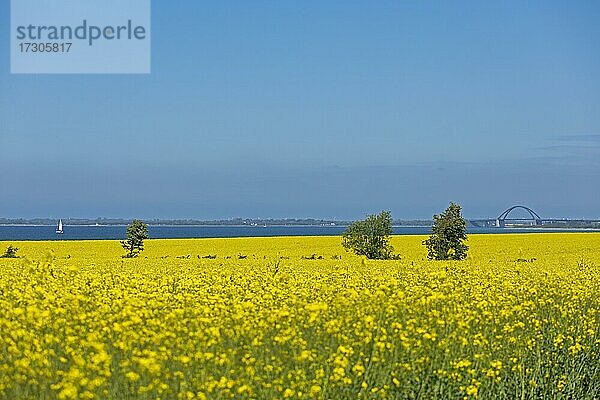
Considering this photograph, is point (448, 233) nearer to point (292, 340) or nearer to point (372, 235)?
point (372, 235)

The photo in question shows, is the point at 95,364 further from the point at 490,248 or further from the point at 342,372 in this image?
the point at 490,248

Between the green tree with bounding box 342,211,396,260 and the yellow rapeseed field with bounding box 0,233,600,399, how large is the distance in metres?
23.7

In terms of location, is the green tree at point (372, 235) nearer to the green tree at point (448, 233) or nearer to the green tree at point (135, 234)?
the green tree at point (448, 233)

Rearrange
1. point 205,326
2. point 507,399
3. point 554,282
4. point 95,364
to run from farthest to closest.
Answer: point 554,282
point 507,399
point 205,326
point 95,364

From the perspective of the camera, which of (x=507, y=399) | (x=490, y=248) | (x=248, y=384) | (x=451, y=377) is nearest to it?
(x=248, y=384)

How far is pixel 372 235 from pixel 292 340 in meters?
29.6

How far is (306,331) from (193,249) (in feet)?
131

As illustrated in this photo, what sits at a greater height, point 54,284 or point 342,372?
point 54,284

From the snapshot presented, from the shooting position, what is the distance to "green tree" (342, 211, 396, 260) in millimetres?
36844

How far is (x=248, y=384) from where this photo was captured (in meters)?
6.59

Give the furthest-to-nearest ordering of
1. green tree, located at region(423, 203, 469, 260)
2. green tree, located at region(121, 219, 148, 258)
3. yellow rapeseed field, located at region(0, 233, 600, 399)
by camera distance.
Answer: green tree, located at region(121, 219, 148, 258) → green tree, located at region(423, 203, 469, 260) → yellow rapeseed field, located at region(0, 233, 600, 399)

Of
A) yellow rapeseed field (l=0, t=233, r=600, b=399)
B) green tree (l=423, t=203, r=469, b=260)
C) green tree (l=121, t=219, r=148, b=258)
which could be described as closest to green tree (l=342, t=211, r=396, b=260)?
green tree (l=423, t=203, r=469, b=260)

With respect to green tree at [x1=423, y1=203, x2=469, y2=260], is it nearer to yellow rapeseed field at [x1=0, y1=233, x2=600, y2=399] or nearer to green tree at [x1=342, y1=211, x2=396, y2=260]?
green tree at [x1=342, y1=211, x2=396, y2=260]

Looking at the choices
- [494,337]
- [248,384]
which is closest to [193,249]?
[494,337]
